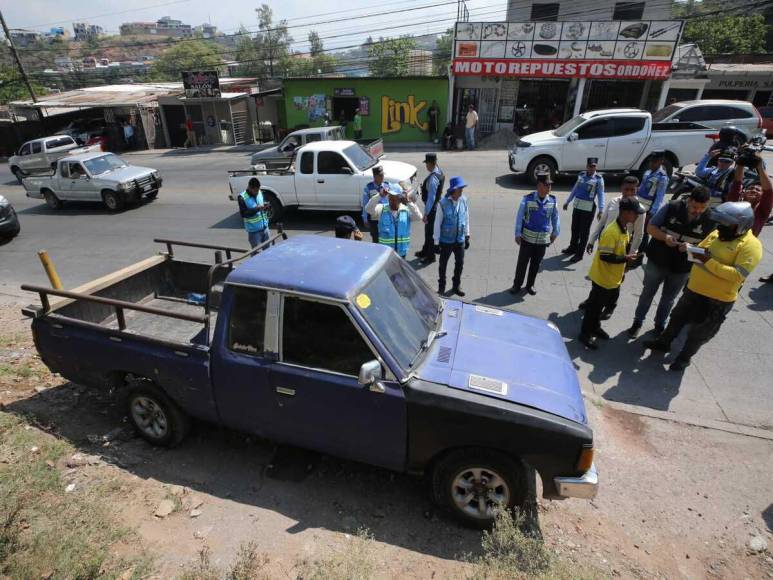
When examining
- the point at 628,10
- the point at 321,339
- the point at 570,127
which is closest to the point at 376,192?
the point at 321,339

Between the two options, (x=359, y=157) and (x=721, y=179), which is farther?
(x=359, y=157)

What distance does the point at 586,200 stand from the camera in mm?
7730

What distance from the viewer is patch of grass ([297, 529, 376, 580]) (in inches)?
112

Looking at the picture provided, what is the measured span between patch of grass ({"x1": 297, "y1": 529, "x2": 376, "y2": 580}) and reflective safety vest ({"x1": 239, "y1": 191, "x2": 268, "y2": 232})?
17.8 ft

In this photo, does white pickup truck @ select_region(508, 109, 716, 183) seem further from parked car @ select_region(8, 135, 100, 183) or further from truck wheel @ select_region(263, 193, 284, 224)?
parked car @ select_region(8, 135, 100, 183)

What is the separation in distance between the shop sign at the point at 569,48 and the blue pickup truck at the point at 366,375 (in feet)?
65.2

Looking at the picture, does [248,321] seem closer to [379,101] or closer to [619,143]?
[619,143]

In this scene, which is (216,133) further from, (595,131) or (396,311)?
(396,311)

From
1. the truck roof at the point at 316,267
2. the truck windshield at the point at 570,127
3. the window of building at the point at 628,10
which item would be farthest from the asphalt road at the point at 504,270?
the window of building at the point at 628,10

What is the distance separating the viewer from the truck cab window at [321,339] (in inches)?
132

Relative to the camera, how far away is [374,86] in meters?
24.1

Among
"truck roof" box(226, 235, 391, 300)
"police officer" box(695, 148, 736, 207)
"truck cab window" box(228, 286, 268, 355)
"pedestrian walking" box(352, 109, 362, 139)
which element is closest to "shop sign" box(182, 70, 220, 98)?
"pedestrian walking" box(352, 109, 362, 139)

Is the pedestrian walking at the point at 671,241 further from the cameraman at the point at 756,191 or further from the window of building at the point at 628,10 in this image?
the window of building at the point at 628,10

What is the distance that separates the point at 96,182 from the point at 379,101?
15125mm
